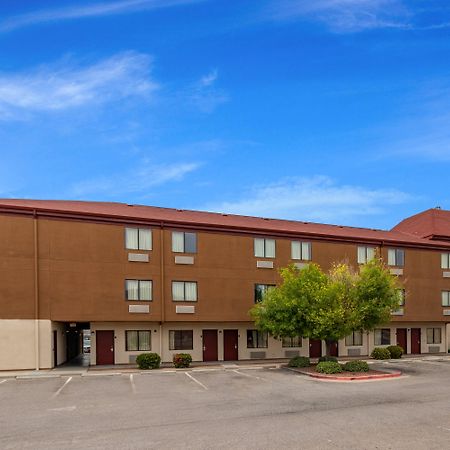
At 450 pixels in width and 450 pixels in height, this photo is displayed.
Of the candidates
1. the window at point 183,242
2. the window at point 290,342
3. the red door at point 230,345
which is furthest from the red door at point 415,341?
the window at point 183,242

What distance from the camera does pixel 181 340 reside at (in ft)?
118

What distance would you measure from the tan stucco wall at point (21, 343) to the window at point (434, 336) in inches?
1185

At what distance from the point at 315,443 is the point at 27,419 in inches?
363

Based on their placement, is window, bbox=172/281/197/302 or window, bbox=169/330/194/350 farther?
window, bbox=169/330/194/350

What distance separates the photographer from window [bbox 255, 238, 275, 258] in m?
37.1

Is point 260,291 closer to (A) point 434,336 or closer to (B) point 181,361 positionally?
(B) point 181,361

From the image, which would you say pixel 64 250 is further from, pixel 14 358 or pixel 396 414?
pixel 396 414

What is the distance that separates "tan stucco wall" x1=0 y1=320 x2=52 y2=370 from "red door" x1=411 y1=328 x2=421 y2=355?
2837 centimetres

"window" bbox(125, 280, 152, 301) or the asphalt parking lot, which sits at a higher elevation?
"window" bbox(125, 280, 152, 301)

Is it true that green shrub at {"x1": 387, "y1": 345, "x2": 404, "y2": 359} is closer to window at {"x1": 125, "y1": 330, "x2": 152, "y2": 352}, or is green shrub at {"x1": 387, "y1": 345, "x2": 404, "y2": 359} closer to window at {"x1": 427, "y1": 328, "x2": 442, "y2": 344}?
window at {"x1": 427, "y1": 328, "x2": 442, "y2": 344}

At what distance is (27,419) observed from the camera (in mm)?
16875

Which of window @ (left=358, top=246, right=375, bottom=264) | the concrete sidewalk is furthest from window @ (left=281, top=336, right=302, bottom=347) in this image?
window @ (left=358, top=246, right=375, bottom=264)

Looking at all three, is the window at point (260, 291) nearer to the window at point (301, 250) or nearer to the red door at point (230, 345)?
the red door at point (230, 345)

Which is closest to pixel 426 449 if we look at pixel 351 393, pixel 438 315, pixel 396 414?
pixel 396 414
